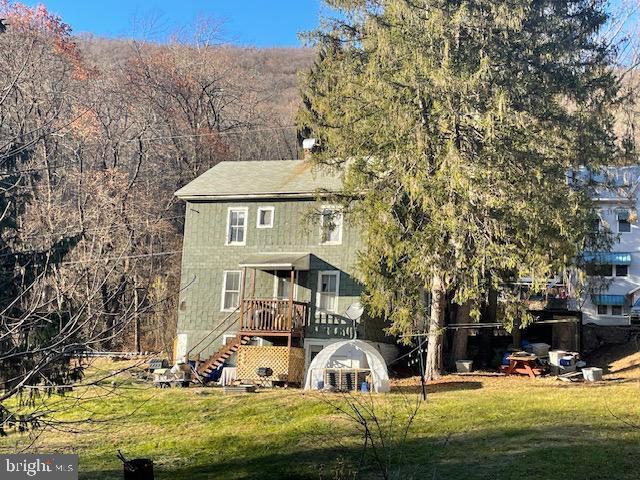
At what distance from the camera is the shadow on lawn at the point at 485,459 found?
10.8 metres

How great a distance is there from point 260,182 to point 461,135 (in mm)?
10012

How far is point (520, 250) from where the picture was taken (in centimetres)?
1983

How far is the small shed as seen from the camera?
19484 millimetres

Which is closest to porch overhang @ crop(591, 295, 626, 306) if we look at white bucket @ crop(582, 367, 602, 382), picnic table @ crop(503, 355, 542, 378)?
picnic table @ crop(503, 355, 542, 378)

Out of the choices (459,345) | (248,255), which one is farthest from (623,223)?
(248,255)

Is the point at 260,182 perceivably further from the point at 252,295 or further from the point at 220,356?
the point at 220,356

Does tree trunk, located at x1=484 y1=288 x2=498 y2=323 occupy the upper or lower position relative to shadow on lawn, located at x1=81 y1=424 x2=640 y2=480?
upper

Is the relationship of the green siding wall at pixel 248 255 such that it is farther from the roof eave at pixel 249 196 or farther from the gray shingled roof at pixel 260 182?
the gray shingled roof at pixel 260 182

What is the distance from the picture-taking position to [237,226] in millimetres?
26344

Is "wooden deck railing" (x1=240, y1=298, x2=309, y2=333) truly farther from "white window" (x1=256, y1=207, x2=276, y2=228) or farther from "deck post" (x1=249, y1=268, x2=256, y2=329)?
"white window" (x1=256, y1=207, x2=276, y2=228)

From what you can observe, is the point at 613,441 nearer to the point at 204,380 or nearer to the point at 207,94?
the point at 204,380

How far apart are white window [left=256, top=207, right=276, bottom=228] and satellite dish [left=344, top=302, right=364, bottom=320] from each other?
503cm

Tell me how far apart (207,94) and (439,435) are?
34.1m

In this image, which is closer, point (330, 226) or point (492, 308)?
point (330, 226)
